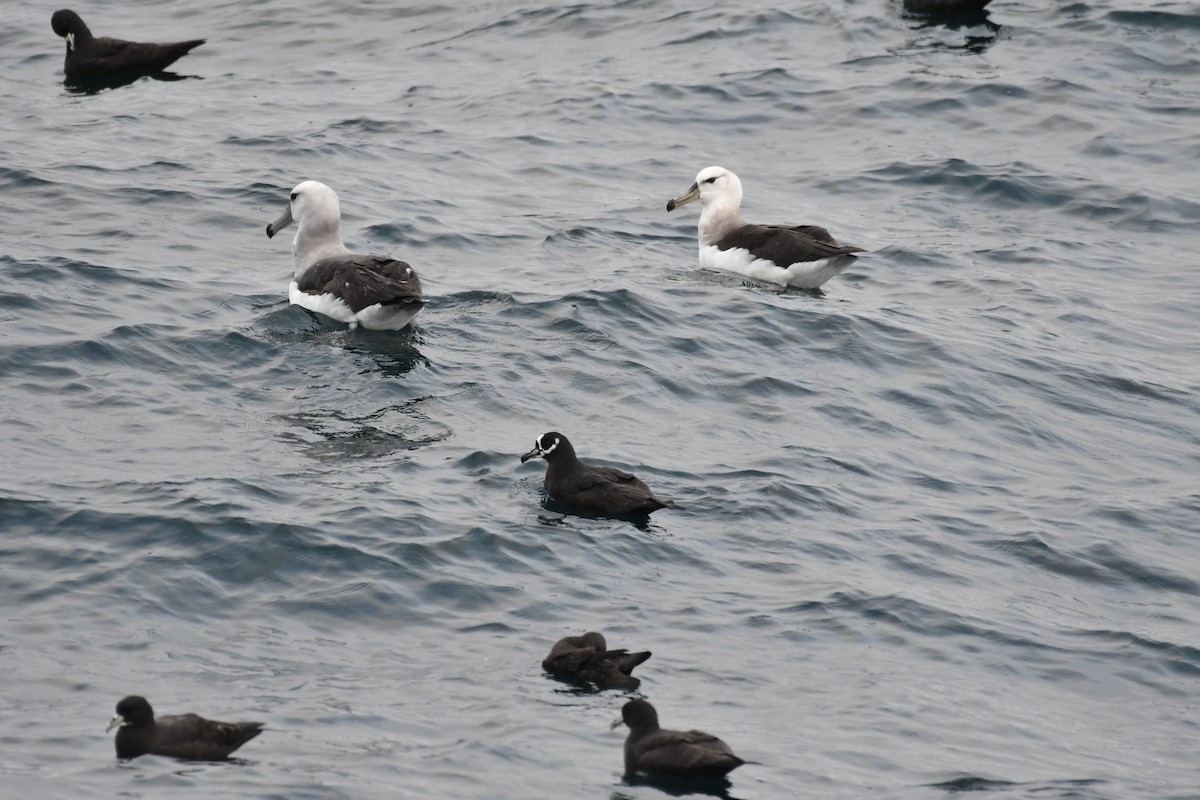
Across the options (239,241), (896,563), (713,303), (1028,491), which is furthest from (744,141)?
(896,563)

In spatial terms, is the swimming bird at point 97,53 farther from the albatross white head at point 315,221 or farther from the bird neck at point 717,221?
the bird neck at point 717,221

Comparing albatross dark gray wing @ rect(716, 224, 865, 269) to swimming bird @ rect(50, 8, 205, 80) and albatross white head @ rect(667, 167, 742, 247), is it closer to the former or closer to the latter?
albatross white head @ rect(667, 167, 742, 247)

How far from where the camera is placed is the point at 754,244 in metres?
17.7

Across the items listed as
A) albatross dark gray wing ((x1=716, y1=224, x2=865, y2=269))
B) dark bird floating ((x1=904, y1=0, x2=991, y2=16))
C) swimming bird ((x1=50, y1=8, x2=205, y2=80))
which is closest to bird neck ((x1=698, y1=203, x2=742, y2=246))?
albatross dark gray wing ((x1=716, y1=224, x2=865, y2=269))

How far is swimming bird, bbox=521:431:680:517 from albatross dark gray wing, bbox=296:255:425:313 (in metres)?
3.09

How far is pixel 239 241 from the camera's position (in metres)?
17.7

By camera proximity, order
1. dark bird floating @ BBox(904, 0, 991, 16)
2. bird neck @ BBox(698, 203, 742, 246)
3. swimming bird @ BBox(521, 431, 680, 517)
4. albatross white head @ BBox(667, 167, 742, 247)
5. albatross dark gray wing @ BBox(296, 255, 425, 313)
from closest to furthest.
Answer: swimming bird @ BBox(521, 431, 680, 517) < albatross dark gray wing @ BBox(296, 255, 425, 313) < bird neck @ BBox(698, 203, 742, 246) < albatross white head @ BBox(667, 167, 742, 247) < dark bird floating @ BBox(904, 0, 991, 16)

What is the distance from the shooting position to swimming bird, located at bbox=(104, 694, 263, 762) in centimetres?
834

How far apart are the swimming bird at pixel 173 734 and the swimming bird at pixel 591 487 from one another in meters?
3.91

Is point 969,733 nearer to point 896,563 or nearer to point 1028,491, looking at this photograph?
point 896,563

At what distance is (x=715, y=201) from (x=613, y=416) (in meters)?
5.62

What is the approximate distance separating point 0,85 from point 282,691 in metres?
15.9

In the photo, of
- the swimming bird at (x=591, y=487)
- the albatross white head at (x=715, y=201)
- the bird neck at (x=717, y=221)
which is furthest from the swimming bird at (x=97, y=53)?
the swimming bird at (x=591, y=487)

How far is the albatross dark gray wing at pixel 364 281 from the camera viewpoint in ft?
48.7
